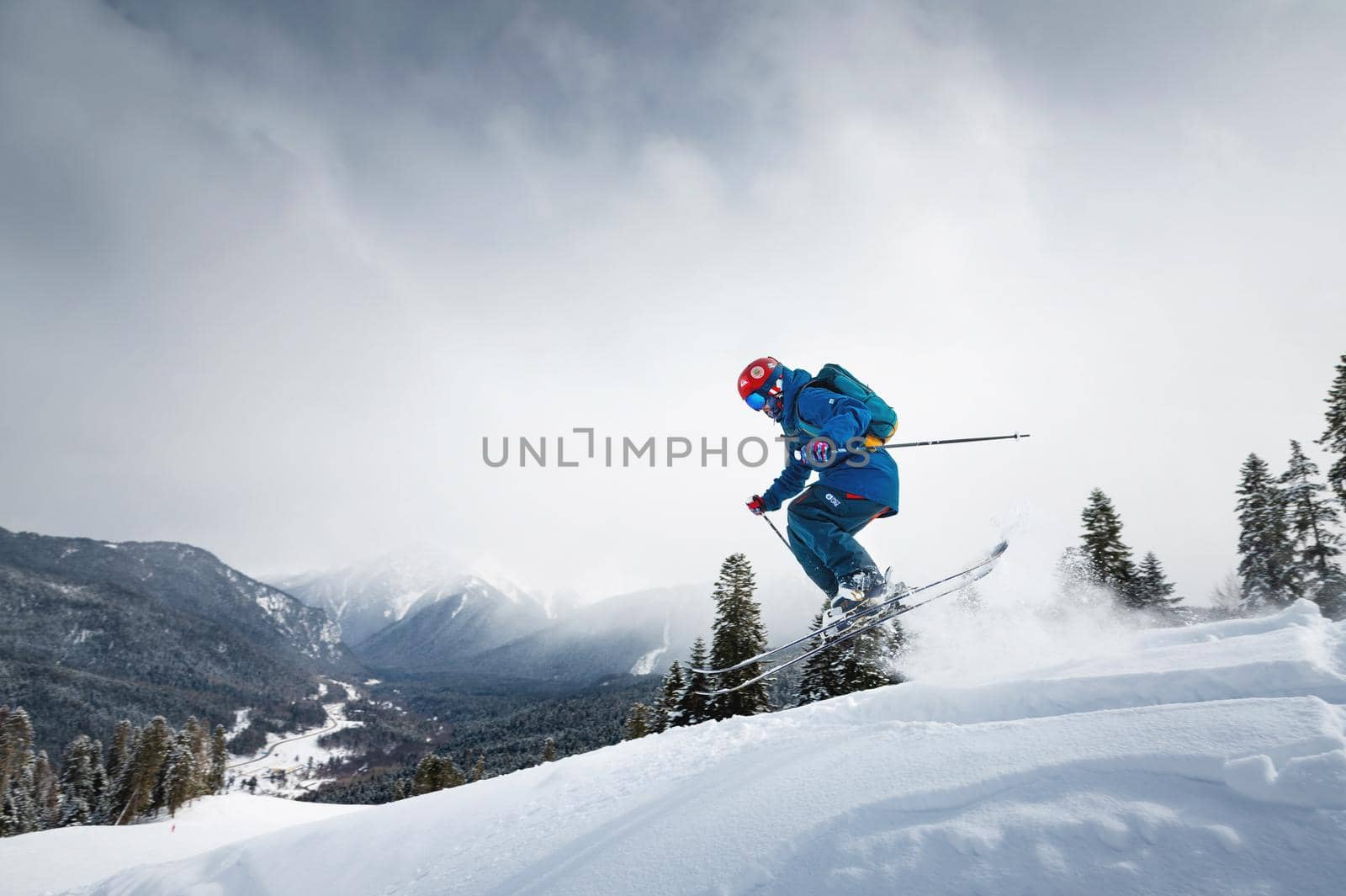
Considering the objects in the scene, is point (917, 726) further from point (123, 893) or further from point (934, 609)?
point (123, 893)

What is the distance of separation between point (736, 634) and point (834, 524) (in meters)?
19.3

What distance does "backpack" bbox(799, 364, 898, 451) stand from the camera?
704 centimetres

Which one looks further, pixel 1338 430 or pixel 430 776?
pixel 430 776

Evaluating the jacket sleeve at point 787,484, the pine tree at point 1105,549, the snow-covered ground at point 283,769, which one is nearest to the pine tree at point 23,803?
the jacket sleeve at point 787,484

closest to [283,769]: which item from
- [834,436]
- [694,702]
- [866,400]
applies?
[694,702]

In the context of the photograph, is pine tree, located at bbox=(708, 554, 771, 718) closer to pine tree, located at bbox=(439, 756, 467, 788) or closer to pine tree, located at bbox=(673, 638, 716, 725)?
pine tree, located at bbox=(673, 638, 716, 725)

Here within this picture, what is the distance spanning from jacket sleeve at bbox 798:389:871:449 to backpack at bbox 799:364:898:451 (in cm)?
11

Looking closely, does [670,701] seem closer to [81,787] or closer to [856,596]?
[856,596]

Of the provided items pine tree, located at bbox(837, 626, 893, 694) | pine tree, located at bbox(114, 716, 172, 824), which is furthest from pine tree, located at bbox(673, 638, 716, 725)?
pine tree, located at bbox(114, 716, 172, 824)

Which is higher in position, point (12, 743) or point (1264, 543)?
point (1264, 543)

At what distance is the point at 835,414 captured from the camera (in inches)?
269

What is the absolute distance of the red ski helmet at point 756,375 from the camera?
7559 millimetres

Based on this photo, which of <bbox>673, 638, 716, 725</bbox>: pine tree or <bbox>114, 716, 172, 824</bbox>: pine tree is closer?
<bbox>673, 638, 716, 725</bbox>: pine tree

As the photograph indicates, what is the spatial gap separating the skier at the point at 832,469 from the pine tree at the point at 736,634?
16467mm
